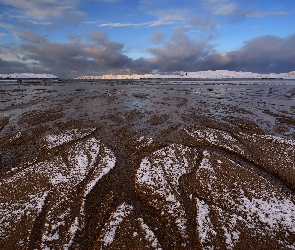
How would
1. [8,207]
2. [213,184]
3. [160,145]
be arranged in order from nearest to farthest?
[8,207] < [213,184] < [160,145]

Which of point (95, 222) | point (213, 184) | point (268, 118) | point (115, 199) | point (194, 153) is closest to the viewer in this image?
point (95, 222)

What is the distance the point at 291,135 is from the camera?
Answer: 9.53 m

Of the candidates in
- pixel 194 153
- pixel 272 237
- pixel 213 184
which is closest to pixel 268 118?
pixel 194 153

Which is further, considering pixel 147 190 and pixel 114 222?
pixel 147 190

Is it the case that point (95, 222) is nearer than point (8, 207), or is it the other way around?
point (95, 222)

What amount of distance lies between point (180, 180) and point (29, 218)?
391 cm

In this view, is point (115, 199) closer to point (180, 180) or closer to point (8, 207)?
point (180, 180)

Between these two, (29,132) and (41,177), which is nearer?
(41,177)

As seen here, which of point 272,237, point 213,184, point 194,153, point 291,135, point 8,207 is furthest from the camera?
point 291,135

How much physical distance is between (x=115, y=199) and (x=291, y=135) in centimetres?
948

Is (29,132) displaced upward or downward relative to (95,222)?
upward

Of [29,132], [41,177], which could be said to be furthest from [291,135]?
[29,132]

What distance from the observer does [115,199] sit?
191 inches

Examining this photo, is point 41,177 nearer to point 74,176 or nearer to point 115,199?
point 74,176
